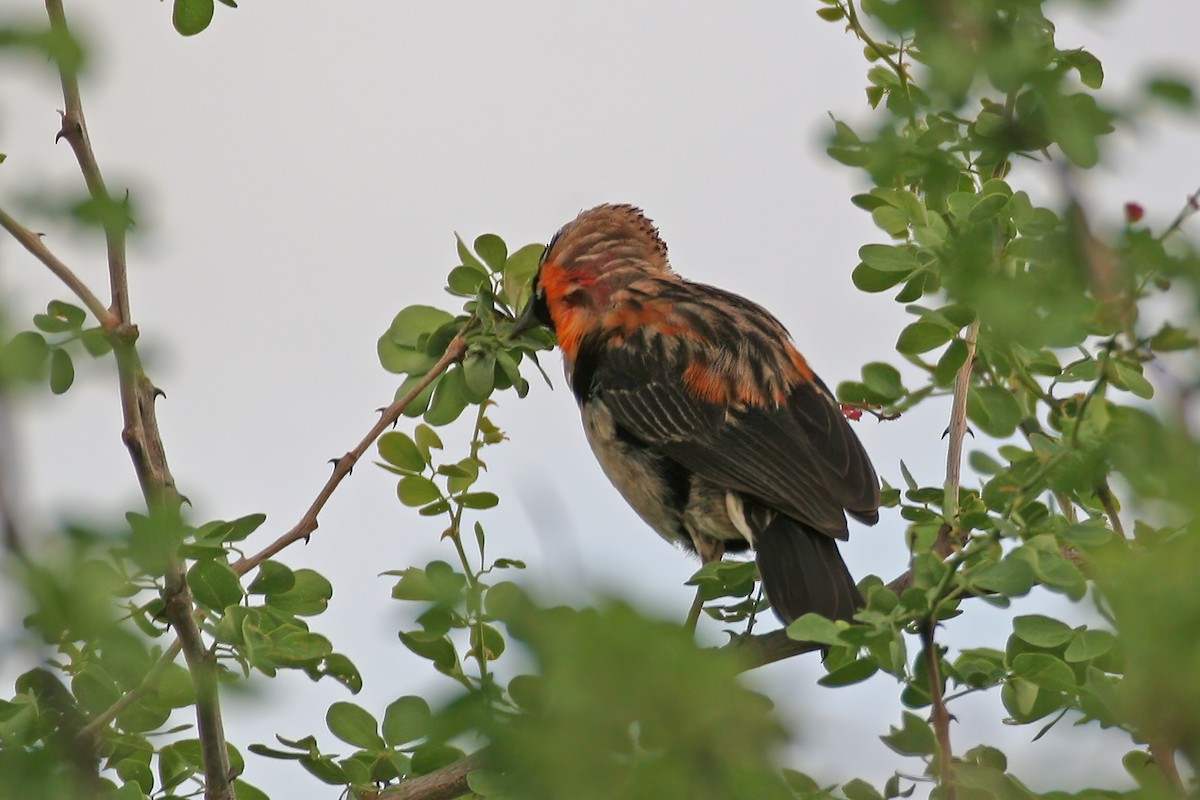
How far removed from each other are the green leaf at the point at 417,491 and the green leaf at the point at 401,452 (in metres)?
0.04

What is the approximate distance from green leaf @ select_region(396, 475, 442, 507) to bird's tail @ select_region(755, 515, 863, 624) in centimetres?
107

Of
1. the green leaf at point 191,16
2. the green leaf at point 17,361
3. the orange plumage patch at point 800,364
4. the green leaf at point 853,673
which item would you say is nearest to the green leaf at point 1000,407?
the green leaf at point 853,673

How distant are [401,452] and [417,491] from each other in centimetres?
12

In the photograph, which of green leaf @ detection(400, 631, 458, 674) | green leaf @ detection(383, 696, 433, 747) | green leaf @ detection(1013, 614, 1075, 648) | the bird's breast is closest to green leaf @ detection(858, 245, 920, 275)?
green leaf @ detection(1013, 614, 1075, 648)

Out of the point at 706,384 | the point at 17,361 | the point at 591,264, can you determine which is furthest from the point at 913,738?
the point at 591,264

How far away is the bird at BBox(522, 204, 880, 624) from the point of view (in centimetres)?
473

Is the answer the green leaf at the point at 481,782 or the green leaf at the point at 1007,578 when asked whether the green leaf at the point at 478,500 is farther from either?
the green leaf at the point at 1007,578

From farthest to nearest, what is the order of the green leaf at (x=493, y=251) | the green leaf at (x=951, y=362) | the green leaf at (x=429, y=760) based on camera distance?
the green leaf at (x=493, y=251) → the green leaf at (x=951, y=362) → the green leaf at (x=429, y=760)

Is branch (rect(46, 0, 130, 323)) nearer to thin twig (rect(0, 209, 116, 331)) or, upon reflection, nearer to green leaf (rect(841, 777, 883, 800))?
thin twig (rect(0, 209, 116, 331))

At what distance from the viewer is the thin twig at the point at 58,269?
118 inches

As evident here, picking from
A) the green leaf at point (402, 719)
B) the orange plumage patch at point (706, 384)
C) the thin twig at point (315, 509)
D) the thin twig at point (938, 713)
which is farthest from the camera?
the orange plumage patch at point (706, 384)

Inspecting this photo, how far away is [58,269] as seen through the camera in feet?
9.92

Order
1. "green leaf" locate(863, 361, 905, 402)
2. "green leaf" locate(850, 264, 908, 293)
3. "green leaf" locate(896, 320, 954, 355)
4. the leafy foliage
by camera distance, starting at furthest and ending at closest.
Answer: "green leaf" locate(863, 361, 905, 402) < "green leaf" locate(850, 264, 908, 293) < "green leaf" locate(896, 320, 954, 355) < the leafy foliage

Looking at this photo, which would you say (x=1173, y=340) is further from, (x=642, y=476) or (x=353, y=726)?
(x=642, y=476)
